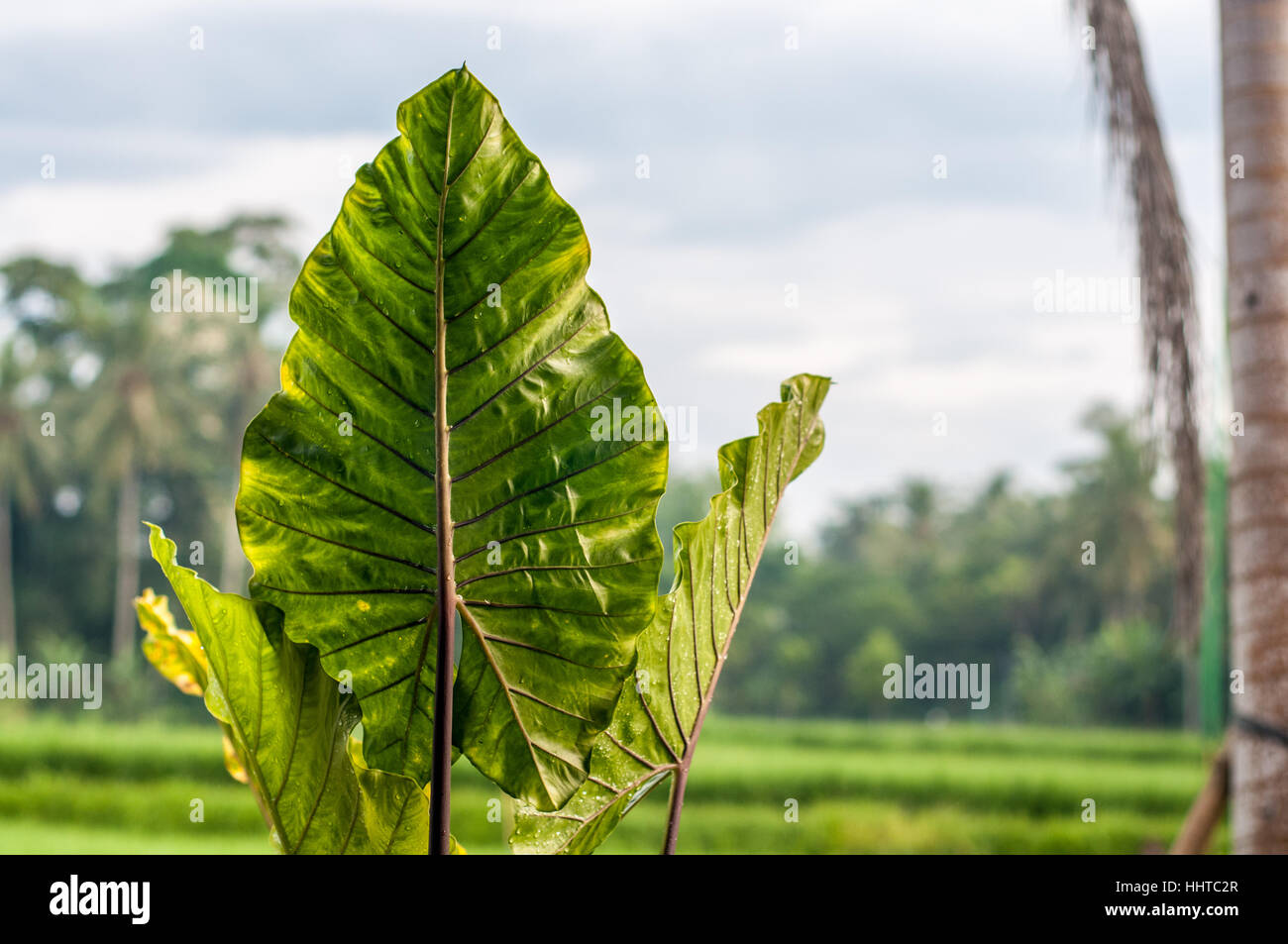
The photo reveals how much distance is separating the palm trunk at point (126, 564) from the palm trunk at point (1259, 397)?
1619 centimetres

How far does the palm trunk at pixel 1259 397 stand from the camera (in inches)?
83.7

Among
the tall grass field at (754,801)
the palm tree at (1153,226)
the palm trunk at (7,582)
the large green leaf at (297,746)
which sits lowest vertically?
the tall grass field at (754,801)

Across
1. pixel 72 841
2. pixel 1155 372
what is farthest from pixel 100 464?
pixel 1155 372

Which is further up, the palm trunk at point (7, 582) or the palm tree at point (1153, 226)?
the palm tree at point (1153, 226)

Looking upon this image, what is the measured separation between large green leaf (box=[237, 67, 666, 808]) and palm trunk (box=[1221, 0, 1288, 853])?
6.75 ft

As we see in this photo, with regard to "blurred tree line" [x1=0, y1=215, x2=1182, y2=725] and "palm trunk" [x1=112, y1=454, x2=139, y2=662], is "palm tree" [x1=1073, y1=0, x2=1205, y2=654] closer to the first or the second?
"blurred tree line" [x1=0, y1=215, x2=1182, y2=725]

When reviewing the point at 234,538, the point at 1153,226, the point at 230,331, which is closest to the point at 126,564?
the point at 234,538

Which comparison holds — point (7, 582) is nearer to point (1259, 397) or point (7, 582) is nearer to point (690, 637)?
point (1259, 397)

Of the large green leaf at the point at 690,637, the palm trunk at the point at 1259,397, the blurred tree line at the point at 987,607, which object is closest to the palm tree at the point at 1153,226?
the palm trunk at the point at 1259,397

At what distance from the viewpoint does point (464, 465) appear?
1.59 ft

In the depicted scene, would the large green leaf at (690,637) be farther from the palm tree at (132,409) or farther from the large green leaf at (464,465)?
the palm tree at (132,409)

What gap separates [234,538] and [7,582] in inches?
137
